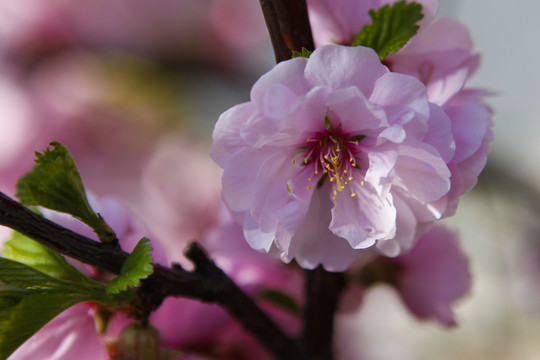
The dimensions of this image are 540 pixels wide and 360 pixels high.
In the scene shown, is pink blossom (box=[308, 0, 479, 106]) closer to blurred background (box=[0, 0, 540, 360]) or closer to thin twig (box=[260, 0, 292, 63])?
thin twig (box=[260, 0, 292, 63])

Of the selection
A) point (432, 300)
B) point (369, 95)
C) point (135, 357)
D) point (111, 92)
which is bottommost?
point (432, 300)

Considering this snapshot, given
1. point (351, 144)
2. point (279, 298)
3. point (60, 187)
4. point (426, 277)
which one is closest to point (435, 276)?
point (426, 277)

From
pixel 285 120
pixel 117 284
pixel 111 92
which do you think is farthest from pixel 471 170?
pixel 111 92

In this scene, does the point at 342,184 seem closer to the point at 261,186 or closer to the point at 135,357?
the point at 261,186

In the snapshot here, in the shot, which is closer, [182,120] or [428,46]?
[428,46]

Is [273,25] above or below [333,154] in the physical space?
above

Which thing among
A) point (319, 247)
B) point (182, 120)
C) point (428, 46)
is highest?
point (428, 46)

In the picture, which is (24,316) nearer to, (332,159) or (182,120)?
(332,159)
